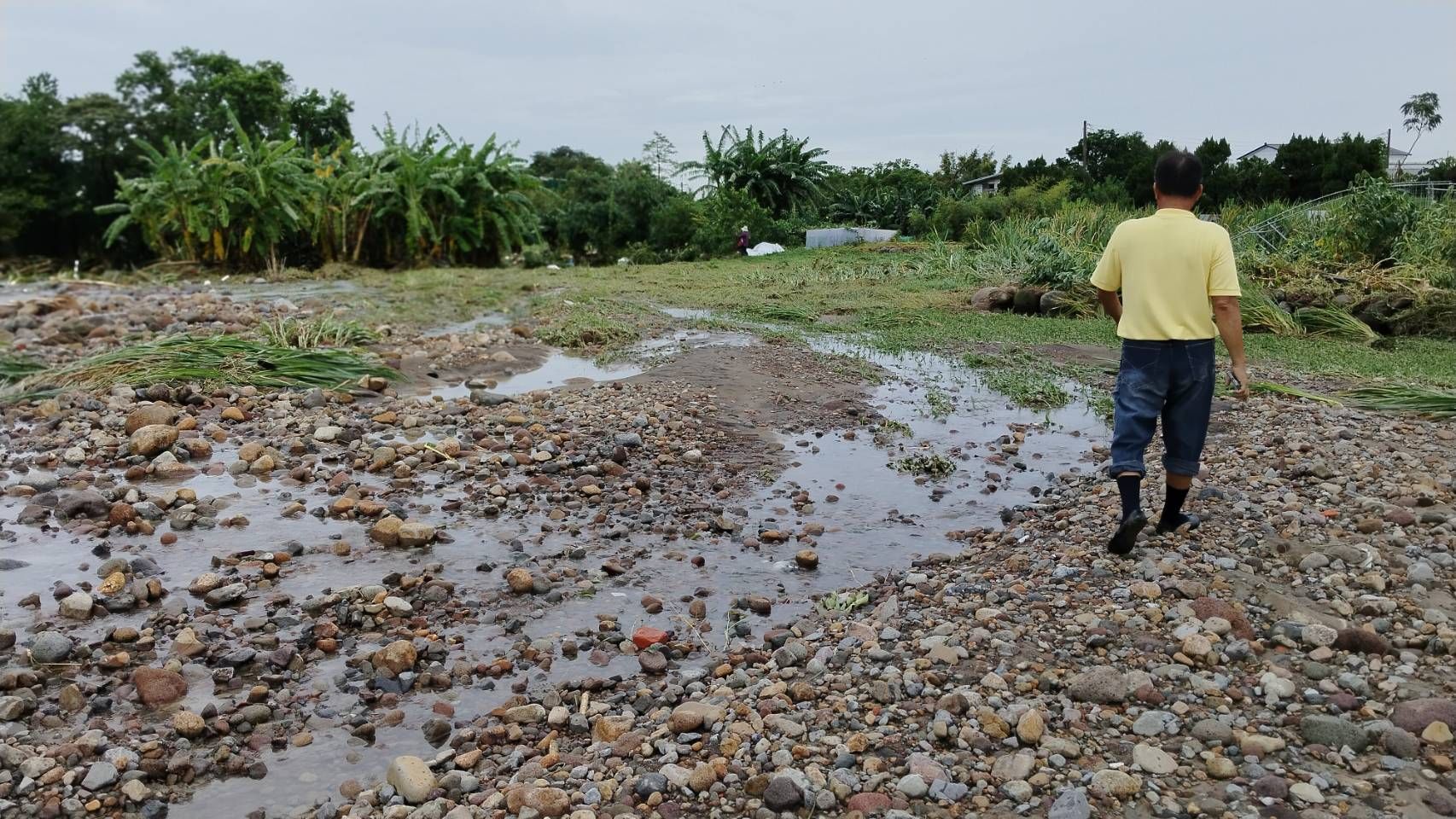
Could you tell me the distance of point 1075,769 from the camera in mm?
2537

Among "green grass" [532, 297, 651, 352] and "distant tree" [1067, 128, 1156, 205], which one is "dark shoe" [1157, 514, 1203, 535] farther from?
"distant tree" [1067, 128, 1156, 205]

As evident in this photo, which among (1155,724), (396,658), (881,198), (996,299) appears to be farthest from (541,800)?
(881,198)

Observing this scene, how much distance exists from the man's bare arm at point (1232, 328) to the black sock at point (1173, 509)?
0.47 m

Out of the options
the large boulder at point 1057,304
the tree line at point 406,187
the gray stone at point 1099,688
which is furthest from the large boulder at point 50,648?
the tree line at point 406,187

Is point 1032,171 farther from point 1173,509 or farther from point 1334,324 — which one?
point 1173,509

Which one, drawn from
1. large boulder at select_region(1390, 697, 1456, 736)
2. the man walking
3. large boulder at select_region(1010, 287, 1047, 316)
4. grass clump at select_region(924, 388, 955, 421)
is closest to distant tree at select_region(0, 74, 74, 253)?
large boulder at select_region(1010, 287, 1047, 316)

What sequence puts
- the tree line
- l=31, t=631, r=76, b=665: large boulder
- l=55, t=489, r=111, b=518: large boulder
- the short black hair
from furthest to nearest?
1. the tree line
2. l=55, t=489, r=111, b=518: large boulder
3. the short black hair
4. l=31, t=631, r=76, b=665: large boulder

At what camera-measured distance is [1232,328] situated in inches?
151

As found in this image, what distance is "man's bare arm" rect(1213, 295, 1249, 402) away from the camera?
379 centimetres

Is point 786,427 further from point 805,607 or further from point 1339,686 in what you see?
point 1339,686

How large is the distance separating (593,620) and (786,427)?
3.07 metres

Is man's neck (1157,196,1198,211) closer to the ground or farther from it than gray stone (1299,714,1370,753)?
farther from it

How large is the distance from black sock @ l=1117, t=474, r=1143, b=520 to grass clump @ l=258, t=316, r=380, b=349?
6610 mm

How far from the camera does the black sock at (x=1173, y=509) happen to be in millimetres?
4035
